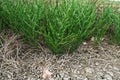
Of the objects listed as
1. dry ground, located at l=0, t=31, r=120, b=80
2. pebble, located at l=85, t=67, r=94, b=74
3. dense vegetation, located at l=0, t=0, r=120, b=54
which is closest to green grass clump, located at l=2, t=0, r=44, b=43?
dense vegetation, located at l=0, t=0, r=120, b=54

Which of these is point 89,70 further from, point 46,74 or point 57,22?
point 57,22

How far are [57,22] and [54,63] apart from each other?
31cm

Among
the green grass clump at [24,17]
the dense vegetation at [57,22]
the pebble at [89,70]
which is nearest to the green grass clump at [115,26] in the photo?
the dense vegetation at [57,22]

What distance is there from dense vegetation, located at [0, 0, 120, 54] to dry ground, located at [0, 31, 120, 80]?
0.08m

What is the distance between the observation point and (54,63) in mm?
2459

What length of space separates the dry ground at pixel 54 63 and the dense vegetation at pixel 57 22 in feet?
0.26

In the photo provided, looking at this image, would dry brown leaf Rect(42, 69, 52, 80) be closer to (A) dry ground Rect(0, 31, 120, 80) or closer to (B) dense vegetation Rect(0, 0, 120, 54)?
(A) dry ground Rect(0, 31, 120, 80)

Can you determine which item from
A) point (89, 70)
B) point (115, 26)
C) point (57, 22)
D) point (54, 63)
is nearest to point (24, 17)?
point (57, 22)

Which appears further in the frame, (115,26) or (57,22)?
(115,26)

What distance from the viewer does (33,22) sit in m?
2.36

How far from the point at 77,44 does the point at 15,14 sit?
19.9 inches

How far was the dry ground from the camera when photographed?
2.38 meters

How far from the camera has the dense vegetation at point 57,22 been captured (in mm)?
2357

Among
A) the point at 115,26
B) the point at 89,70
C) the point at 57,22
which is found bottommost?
the point at 89,70
